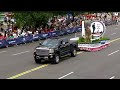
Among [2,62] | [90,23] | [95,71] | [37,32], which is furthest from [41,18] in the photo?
[95,71]

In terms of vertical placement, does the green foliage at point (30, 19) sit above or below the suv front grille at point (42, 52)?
above

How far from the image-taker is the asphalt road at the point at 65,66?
19.0 m

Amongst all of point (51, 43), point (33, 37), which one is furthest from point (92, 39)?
point (51, 43)

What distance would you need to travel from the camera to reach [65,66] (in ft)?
73.4

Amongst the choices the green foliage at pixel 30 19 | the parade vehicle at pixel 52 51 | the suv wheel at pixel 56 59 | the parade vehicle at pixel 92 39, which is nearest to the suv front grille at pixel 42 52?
the parade vehicle at pixel 52 51

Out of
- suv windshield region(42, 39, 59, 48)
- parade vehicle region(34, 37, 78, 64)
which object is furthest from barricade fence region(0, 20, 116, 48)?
parade vehicle region(34, 37, 78, 64)

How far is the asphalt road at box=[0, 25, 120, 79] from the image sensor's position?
1902 cm

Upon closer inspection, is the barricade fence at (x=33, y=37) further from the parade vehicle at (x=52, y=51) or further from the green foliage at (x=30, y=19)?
the parade vehicle at (x=52, y=51)

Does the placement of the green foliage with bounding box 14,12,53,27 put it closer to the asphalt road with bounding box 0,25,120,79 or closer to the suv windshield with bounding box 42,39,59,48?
the asphalt road with bounding box 0,25,120,79

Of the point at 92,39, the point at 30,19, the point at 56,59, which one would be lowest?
the point at 56,59

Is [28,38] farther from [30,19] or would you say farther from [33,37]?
[30,19]
